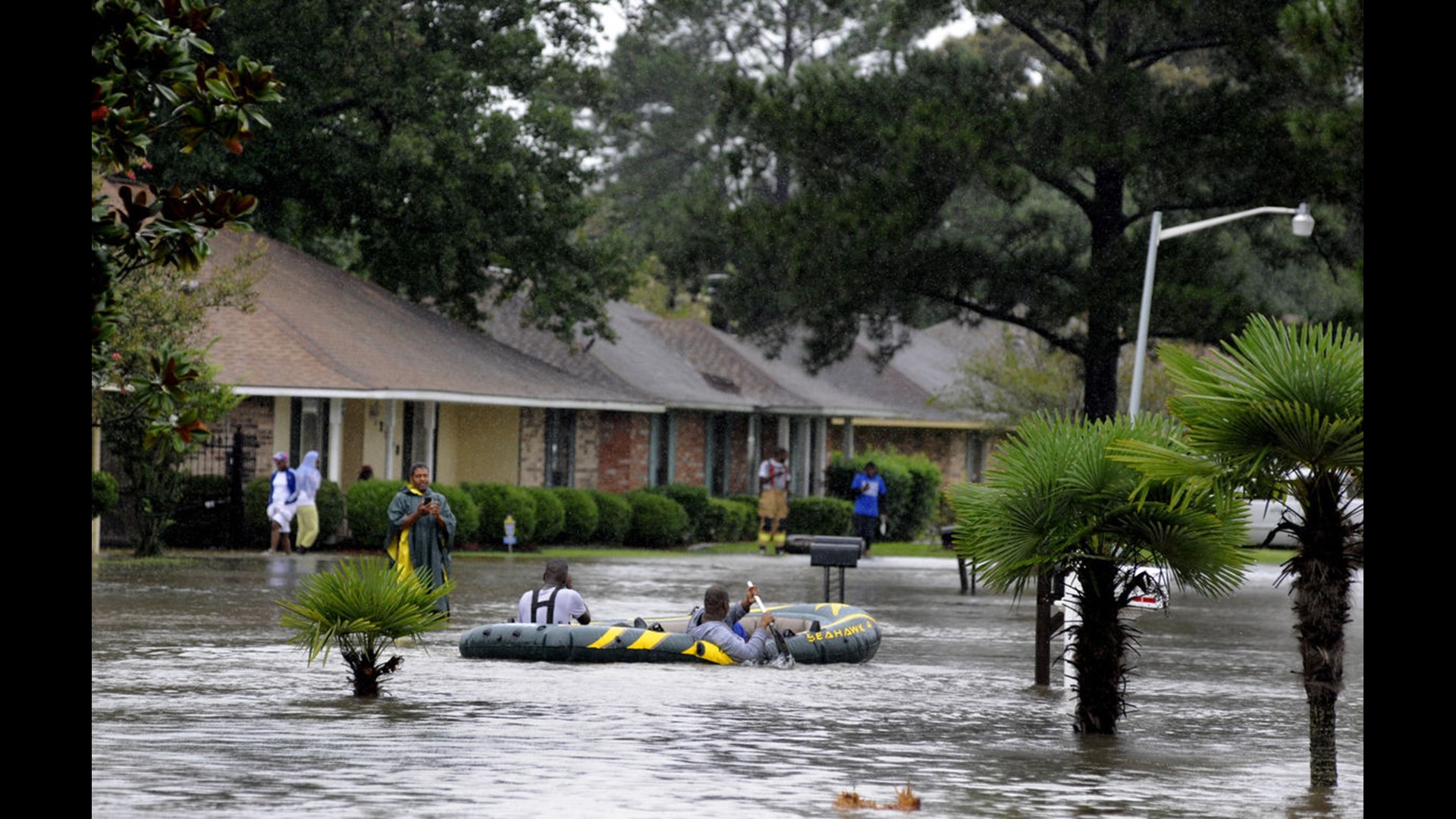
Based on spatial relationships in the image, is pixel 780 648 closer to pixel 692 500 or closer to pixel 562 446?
pixel 692 500

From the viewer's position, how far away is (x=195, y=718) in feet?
47.7

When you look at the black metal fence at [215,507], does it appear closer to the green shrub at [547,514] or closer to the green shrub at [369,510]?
the green shrub at [369,510]

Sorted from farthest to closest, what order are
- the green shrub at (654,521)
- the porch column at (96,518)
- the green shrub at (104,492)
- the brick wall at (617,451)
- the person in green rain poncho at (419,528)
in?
the brick wall at (617,451) → the green shrub at (654,521) → the porch column at (96,518) → the green shrub at (104,492) → the person in green rain poncho at (419,528)

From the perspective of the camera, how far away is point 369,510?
35594 millimetres

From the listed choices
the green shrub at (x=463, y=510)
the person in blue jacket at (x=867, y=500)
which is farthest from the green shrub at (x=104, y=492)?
the person in blue jacket at (x=867, y=500)

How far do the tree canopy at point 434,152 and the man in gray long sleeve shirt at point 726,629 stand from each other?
77.9 ft

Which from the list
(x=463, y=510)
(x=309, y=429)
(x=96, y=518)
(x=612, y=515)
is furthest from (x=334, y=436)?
(x=612, y=515)

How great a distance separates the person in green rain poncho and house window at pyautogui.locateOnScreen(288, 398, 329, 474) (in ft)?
56.1

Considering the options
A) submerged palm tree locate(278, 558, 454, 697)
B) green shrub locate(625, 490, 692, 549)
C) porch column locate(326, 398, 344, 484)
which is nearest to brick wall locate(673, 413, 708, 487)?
green shrub locate(625, 490, 692, 549)

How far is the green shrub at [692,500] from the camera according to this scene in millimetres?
45094

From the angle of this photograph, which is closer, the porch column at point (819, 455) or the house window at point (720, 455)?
the house window at point (720, 455)

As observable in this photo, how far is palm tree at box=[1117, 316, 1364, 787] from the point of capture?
12.2 m

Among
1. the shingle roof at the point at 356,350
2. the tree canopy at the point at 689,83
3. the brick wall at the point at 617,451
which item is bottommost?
the brick wall at the point at 617,451
